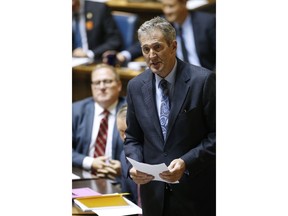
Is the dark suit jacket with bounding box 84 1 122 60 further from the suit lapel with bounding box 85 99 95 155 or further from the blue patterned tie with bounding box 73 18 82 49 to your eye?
the suit lapel with bounding box 85 99 95 155

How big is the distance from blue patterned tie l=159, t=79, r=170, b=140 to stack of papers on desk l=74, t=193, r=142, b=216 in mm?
493

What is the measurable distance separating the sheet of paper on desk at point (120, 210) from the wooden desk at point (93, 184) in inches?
5.7

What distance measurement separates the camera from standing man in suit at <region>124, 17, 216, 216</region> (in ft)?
11.8

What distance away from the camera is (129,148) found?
3.75 m

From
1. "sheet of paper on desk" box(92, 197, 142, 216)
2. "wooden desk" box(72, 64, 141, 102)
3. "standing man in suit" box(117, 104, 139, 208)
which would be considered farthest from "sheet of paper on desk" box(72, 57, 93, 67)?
"sheet of paper on desk" box(92, 197, 142, 216)

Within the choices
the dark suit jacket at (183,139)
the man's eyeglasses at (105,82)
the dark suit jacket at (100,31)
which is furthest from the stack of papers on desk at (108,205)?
the dark suit jacket at (100,31)

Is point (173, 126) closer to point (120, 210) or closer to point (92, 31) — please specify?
point (120, 210)

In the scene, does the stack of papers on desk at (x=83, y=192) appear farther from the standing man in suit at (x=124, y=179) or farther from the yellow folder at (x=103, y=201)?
the standing man in suit at (x=124, y=179)

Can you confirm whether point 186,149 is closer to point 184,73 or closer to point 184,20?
point 184,73

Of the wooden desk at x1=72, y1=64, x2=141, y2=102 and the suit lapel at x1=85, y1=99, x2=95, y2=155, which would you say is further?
the suit lapel at x1=85, y1=99, x2=95, y2=155

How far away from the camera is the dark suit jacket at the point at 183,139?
361 cm

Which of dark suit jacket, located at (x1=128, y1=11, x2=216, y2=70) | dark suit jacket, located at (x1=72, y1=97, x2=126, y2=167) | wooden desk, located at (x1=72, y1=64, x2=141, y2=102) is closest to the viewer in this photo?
dark suit jacket, located at (x1=128, y1=11, x2=216, y2=70)

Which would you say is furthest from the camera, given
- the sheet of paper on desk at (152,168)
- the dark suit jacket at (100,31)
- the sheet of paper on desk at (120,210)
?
the dark suit jacket at (100,31)
